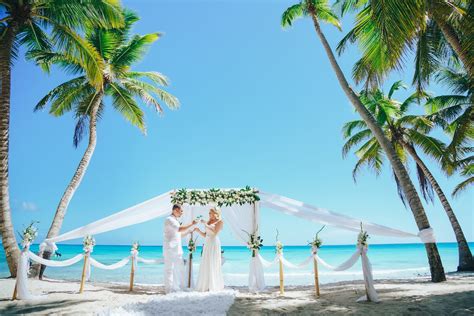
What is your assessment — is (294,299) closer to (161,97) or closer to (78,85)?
(161,97)

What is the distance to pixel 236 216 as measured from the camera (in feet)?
27.9

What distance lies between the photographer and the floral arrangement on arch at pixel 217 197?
27.6ft

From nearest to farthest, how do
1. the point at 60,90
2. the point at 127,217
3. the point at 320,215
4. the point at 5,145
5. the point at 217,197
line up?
the point at 320,215 → the point at 127,217 → the point at 5,145 → the point at 217,197 → the point at 60,90

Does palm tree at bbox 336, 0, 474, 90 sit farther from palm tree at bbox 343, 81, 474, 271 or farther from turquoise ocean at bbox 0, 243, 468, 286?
turquoise ocean at bbox 0, 243, 468, 286

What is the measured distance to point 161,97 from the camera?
1296 cm

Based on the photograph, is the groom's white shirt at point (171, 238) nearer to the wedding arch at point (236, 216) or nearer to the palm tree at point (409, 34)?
the wedding arch at point (236, 216)

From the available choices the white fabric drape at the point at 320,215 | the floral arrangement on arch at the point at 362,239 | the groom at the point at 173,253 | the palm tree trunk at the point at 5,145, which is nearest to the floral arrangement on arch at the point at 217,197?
the white fabric drape at the point at 320,215

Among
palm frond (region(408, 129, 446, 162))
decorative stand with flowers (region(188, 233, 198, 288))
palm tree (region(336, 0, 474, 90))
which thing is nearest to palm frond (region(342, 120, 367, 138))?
palm frond (region(408, 129, 446, 162))

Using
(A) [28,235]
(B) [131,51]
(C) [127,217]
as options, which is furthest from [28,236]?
(B) [131,51]

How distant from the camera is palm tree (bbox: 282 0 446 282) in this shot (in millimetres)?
7535

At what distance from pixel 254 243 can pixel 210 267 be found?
129 cm

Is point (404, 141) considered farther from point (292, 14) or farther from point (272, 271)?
point (272, 271)

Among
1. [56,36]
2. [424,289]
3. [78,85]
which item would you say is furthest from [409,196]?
[78,85]

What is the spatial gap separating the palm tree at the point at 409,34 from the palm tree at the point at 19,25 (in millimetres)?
7188
